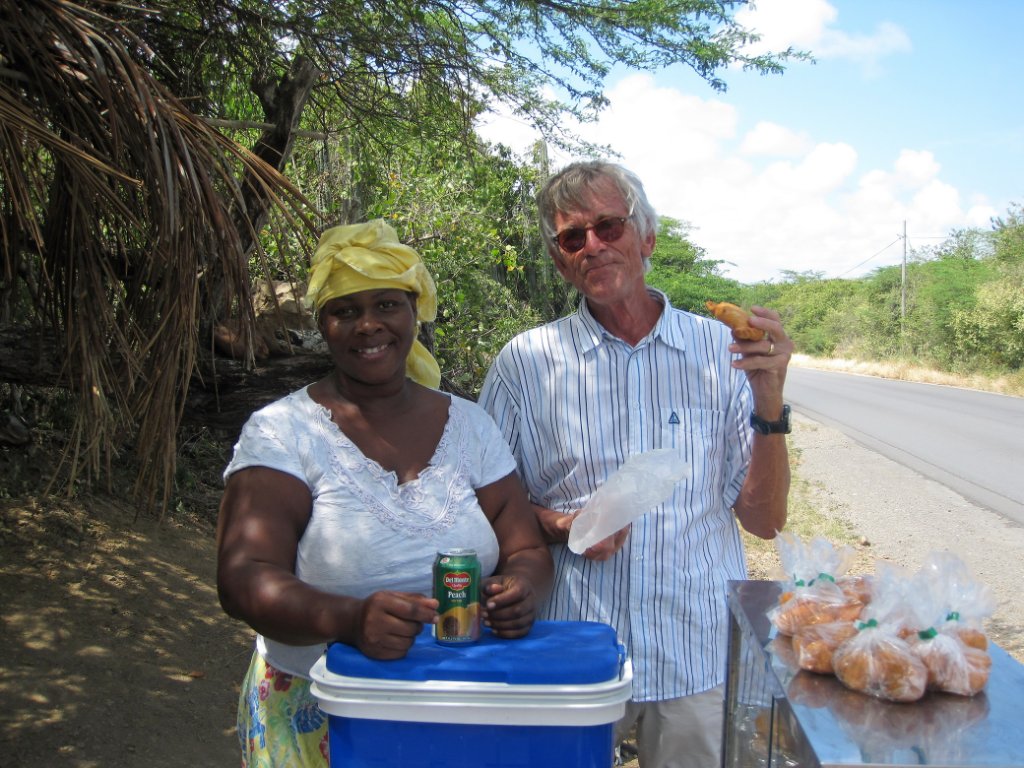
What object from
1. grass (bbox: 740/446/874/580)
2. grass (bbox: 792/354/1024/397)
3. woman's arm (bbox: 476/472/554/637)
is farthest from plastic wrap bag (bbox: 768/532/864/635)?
grass (bbox: 792/354/1024/397)

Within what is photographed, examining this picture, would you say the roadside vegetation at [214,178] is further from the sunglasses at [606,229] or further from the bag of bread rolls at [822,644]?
the bag of bread rolls at [822,644]

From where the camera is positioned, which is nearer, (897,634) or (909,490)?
(897,634)

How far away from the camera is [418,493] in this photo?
1922mm

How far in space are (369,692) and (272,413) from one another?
24.7 inches

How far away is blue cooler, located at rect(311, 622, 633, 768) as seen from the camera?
61.4 inches

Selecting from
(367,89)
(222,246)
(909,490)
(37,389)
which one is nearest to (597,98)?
(367,89)

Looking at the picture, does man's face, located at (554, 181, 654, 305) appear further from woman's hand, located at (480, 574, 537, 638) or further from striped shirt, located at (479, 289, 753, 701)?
woman's hand, located at (480, 574, 537, 638)

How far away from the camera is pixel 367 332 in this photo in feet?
6.47

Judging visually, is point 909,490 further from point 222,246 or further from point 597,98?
point 222,246

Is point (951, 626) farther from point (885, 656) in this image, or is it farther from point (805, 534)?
point (805, 534)

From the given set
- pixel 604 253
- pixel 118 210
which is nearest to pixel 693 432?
pixel 604 253

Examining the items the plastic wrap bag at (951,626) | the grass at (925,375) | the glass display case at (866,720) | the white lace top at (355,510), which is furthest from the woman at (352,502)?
the grass at (925,375)

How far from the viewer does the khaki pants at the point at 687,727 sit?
6.98 ft

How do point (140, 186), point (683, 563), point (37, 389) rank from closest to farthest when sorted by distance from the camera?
point (683, 563) < point (140, 186) < point (37, 389)
